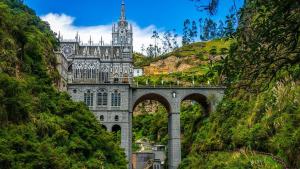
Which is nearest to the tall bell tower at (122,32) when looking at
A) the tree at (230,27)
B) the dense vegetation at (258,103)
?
the dense vegetation at (258,103)

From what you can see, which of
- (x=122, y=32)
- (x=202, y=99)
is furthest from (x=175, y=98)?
(x=122, y=32)

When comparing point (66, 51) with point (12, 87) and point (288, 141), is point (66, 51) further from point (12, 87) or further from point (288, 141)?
point (288, 141)

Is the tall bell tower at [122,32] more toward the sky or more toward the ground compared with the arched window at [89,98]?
more toward the sky

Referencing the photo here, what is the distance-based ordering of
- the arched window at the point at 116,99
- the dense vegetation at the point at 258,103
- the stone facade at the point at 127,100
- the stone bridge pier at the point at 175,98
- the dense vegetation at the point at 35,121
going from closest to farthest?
the dense vegetation at the point at 258,103, the dense vegetation at the point at 35,121, the stone facade at the point at 127,100, the arched window at the point at 116,99, the stone bridge pier at the point at 175,98

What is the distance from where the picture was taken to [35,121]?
89.3 ft

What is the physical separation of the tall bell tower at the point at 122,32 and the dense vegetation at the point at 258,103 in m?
27.4

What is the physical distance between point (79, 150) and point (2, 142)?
1077 centimetres

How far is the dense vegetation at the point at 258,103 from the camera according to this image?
7.17 metres

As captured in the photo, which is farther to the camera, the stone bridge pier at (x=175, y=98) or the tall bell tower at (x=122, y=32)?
the tall bell tower at (x=122, y=32)

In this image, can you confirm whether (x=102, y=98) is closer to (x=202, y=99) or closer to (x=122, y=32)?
(x=202, y=99)

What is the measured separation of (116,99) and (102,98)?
6.19 ft

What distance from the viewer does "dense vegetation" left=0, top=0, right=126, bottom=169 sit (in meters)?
22.3

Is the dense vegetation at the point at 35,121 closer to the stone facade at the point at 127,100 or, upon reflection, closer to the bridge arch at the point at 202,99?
the stone facade at the point at 127,100

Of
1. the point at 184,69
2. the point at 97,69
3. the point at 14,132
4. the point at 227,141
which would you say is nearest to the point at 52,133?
the point at 14,132
